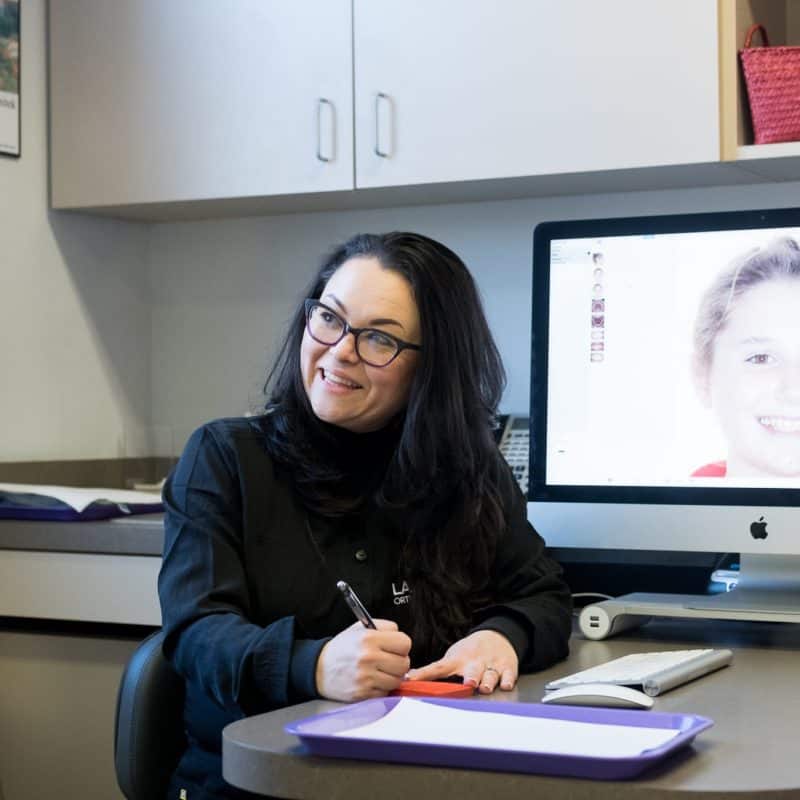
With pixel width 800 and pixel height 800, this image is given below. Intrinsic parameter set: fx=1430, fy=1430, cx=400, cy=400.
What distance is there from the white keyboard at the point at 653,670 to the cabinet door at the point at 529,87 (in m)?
0.85

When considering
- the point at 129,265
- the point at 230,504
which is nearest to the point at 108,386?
the point at 129,265

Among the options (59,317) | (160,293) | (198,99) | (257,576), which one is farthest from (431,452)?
(160,293)

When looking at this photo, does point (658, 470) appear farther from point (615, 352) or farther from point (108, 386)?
point (108, 386)

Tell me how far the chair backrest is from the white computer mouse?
55 cm

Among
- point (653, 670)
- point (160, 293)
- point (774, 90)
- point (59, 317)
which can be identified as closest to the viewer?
point (653, 670)

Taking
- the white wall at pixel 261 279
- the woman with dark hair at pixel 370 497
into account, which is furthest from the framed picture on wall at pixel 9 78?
the woman with dark hair at pixel 370 497

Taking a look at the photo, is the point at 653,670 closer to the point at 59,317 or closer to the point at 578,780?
the point at 578,780

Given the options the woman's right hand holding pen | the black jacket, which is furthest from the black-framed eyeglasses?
the woman's right hand holding pen

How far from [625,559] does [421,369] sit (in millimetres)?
683

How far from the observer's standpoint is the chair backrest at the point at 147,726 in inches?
63.7

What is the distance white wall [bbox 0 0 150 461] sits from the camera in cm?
254

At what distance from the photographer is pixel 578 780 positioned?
0.99m

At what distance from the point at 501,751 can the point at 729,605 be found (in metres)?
0.81

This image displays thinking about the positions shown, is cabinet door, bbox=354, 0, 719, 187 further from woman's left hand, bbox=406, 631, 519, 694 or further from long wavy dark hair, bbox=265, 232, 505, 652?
woman's left hand, bbox=406, 631, 519, 694
